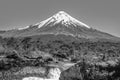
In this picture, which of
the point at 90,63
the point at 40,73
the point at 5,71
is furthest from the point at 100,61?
the point at 5,71

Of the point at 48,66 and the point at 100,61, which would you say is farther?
the point at 48,66

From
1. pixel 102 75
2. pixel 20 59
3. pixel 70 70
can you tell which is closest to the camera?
pixel 102 75

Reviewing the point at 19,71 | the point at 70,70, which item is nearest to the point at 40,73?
the point at 19,71

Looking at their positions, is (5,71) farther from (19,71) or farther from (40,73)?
(40,73)

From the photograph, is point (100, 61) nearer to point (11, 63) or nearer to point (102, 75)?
point (102, 75)

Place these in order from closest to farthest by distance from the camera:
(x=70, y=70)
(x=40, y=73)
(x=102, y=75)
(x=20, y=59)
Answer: (x=102, y=75) → (x=70, y=70) → (x=40, y=73) → (x=20, y=59)

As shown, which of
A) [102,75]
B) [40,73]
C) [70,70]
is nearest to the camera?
[102,75]

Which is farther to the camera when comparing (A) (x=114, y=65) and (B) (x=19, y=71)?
(B) (x=19, y=71)

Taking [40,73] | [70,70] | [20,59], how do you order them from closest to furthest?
[70,70] < [40,73] < [20,59]

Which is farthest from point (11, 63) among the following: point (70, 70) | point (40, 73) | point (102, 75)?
point (102, 75)
